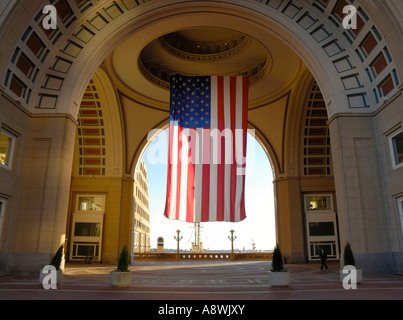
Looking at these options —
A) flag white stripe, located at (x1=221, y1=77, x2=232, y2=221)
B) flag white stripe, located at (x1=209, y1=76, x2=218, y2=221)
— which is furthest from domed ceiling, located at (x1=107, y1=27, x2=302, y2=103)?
flag white stripe, located at (x1=209, y1=76, x2=218, y2=221)

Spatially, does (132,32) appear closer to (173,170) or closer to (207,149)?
(207,149)

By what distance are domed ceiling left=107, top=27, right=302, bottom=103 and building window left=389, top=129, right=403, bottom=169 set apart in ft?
38.0

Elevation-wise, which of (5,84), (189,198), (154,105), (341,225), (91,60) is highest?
(154,105)

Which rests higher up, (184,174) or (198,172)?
(198,172)

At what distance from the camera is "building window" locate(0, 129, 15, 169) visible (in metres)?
14.4

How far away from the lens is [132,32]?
1819 centimetres

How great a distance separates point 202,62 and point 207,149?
31.7 ft

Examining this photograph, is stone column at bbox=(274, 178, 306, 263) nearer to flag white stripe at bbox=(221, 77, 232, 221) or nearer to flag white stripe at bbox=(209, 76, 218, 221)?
flag white stripe at bbox=(221, 77, 232, 221)

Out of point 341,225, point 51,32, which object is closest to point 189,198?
point 341,225

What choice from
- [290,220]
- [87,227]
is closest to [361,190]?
[290,220]

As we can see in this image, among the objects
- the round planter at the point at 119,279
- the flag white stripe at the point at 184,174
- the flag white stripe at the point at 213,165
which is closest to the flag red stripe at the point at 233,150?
the flag white stripe at the point at 213,165

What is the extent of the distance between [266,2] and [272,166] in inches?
652
